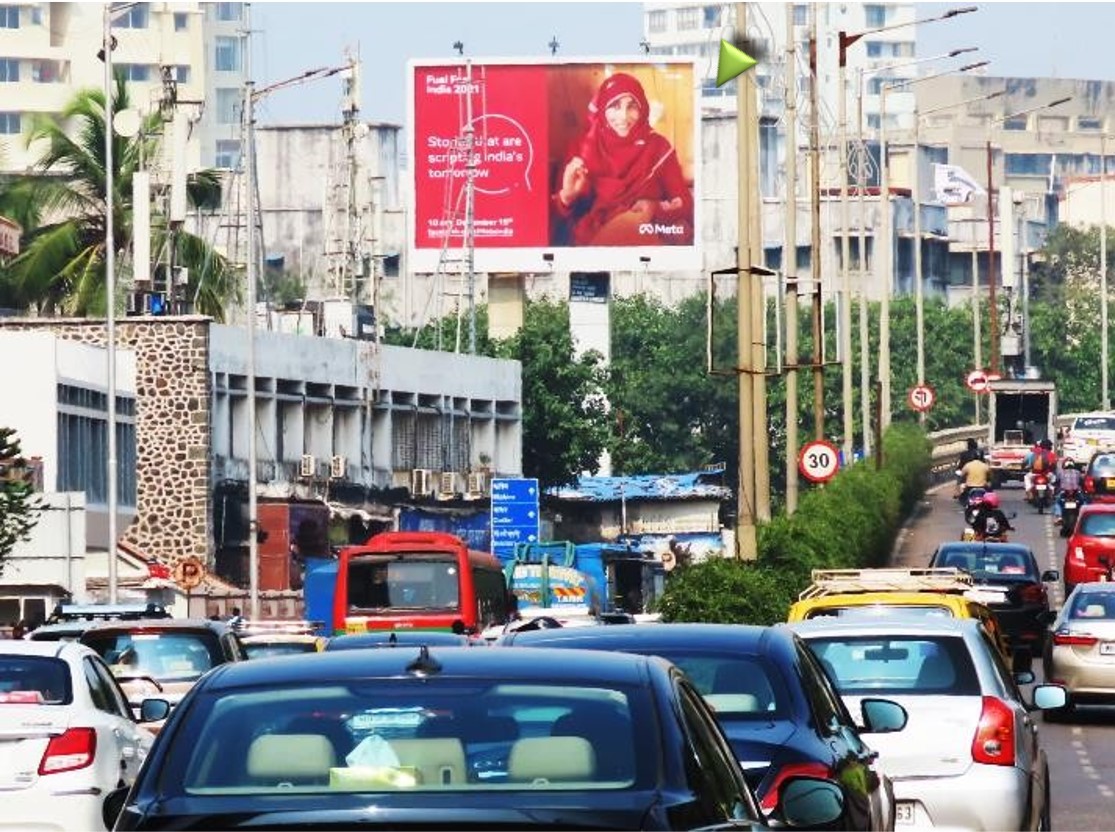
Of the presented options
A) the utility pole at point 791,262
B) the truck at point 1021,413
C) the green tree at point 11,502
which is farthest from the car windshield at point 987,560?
the truck at point 1021,413

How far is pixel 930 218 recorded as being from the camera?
15288cm

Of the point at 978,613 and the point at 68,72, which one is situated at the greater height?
the point at 68,72

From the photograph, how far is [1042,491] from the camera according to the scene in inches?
2840

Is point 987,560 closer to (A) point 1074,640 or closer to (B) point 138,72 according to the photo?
(A) point 1074,640

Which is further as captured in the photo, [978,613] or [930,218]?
[930,218]

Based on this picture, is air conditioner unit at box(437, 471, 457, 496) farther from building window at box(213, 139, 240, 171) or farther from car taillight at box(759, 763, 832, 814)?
building window at box(213, 139, 240, 171)

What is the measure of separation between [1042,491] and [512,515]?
14237 millimetres

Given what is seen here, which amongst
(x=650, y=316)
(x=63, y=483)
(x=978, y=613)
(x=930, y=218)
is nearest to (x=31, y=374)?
(x=63, y=483)

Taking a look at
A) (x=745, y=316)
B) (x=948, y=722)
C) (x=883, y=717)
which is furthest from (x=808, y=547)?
(x=883, y=717)

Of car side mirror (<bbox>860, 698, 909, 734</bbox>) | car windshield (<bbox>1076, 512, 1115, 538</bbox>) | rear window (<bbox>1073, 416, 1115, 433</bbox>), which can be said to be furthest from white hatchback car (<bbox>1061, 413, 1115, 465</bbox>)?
car side mirror (<bbox>860, 698, 909, 734</bbox>)

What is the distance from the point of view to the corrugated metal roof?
102m

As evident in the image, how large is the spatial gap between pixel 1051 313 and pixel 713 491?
37054mm

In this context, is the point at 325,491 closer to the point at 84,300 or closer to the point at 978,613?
the point at 84,300

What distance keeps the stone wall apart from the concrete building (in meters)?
0.03
